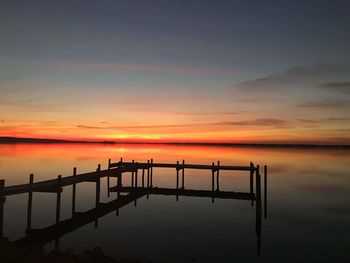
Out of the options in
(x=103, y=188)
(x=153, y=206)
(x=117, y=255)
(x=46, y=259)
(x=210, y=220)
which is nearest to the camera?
(x=46, y=259)

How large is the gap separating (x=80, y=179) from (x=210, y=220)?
8857mm

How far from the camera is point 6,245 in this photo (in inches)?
380

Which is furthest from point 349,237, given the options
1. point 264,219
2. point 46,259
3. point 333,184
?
point 333,184

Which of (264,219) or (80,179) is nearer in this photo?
(80,179)

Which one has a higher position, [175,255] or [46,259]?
[46,259]

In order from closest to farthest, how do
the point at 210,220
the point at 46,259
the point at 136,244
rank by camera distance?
the point at 46,259, the point at 136,244, the point at 210,220

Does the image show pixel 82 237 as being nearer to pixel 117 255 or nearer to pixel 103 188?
pixel 117 255

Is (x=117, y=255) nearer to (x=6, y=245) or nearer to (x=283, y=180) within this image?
(x=6, y=245)

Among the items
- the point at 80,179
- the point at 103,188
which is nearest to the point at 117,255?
the point at 80,179

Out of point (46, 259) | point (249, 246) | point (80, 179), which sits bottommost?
point (249, 246)

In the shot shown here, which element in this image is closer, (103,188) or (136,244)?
(136,244)

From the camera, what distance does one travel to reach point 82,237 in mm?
16438

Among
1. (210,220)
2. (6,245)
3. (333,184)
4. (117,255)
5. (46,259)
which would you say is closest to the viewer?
(46,259)

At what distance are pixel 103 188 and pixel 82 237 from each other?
1606 cm
